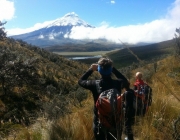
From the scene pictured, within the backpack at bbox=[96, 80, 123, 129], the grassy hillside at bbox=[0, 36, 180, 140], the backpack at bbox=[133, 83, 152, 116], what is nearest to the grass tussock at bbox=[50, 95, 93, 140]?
the grassy hillside at bbox=[0, 36, 180, 140]

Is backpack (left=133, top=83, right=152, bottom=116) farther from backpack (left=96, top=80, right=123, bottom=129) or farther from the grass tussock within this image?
backpack (left=96, top=80, right=123, bottom=129)

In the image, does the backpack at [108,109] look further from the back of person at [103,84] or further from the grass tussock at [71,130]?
the grass tussock at [71,130]

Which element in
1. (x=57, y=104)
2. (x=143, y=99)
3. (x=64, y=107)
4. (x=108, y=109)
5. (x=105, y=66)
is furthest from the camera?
(x=57, y=104)

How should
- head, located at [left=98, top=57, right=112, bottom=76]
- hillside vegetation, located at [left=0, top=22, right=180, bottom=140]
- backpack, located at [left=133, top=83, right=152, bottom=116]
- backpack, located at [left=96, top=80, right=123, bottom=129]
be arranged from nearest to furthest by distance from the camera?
backpack, located at [left=96, top=80, right=123, bottom=129], head, located at [left=98, top=57, right=112, bottom=76], hillside vegetation, located at [left=0, top=22, right=180, bottom=140], backpack, located at [left=133, top=83, right=152, bottom=116]

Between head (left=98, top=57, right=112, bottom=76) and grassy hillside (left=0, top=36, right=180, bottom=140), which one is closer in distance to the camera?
head (left=98, top=57, right=112, bottom=76)

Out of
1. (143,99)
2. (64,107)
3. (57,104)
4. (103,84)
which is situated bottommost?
(57,104)

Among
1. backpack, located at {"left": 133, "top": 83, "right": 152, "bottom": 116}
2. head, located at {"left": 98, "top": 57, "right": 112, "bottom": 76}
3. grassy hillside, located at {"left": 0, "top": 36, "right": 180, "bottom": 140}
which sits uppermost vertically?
head, located at {"left": 98, "top": 57, "right": 112, "bottom": 76}

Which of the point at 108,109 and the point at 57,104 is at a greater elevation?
the point at 108,109

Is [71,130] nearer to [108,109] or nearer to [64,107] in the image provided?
[108,109]

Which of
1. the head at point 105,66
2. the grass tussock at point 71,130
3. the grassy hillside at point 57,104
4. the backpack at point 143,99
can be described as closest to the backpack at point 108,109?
the head at point 105,66

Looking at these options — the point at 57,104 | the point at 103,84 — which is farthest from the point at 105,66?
the point at 57,104

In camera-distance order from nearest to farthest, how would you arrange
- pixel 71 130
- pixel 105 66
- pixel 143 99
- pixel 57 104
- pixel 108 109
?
pixel 108 109 < pixel 105 66 < pixel 71 130 < pixel 143 99 < pixel 57 104

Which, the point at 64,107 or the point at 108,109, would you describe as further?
the point at 64,107

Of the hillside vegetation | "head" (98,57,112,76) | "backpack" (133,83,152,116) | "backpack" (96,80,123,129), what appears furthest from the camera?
"backpack" (133,83,152,116)
